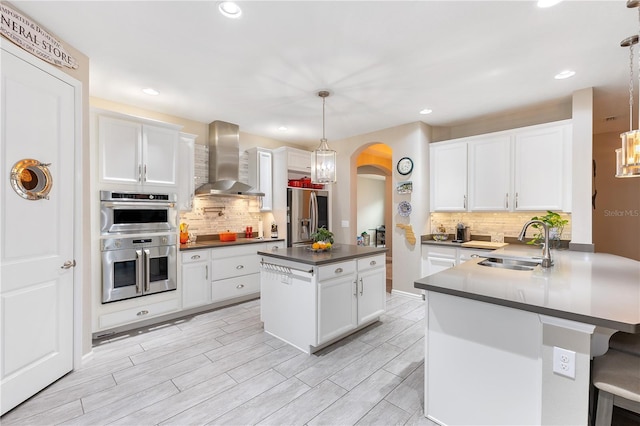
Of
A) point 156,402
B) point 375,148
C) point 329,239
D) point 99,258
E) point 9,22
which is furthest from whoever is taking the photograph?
point 375,148

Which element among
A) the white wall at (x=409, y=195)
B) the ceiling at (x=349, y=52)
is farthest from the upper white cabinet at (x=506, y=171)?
the ceiling at (x=349, y=52)

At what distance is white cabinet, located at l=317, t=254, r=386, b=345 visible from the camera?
265 centimetres

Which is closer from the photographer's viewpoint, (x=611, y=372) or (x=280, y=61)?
(x=611, y=372)

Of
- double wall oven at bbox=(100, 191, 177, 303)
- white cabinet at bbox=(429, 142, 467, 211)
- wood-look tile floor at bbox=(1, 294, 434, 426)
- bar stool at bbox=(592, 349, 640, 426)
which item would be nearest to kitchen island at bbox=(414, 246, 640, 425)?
bar stool at bbox=(592, 349, 640, 426)

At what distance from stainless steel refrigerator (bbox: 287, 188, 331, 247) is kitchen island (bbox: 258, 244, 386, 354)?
1.59m

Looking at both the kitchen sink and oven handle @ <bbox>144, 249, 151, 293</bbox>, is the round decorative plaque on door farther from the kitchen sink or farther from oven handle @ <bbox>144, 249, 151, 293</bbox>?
the kitchen sink

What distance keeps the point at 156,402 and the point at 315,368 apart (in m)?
1.22

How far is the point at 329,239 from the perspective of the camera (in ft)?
11.0

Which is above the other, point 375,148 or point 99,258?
point 375,148

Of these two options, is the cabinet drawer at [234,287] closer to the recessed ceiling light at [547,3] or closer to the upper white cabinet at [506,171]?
the upper white cabinet at [506,171]

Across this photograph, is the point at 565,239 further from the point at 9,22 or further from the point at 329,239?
the point at 9,22

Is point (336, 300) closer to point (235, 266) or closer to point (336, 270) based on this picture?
point (336, 270)

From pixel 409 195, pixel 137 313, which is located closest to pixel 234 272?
pixel 137 313

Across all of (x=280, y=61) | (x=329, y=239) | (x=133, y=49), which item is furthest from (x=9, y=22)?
(x=329, y=239)
